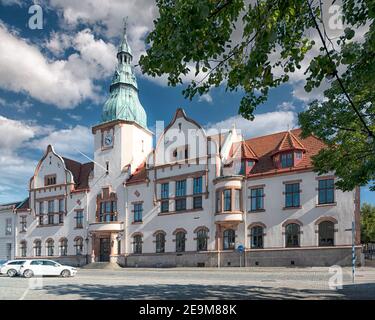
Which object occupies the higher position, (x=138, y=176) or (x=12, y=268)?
(x=138, y=176)

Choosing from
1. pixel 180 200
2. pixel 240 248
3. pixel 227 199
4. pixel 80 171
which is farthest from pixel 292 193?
pixel 80 171

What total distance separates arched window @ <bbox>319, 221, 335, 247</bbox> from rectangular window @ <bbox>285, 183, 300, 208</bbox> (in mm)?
2662

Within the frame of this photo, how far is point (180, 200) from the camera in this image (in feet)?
131

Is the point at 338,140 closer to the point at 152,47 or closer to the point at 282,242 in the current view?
the point at 152,47

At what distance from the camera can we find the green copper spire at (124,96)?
47219 millimetres

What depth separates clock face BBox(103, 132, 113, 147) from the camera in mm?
46969

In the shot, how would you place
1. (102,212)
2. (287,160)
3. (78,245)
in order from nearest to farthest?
(287,160), (102,212), (78,245)

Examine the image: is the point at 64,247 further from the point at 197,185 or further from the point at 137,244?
the point at 197,185

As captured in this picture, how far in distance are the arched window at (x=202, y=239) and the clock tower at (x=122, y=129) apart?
1158cm

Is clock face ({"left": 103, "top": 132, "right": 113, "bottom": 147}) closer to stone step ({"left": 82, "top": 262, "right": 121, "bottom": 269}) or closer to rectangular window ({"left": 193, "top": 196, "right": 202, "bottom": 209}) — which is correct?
stone step ({"left": 82, "top": 262, "right": 121, "bottom": 269})

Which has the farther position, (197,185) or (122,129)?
(122,129)

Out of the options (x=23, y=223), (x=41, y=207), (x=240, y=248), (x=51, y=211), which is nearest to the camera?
(x=240, y=248)

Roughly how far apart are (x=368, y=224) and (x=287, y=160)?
947 inches

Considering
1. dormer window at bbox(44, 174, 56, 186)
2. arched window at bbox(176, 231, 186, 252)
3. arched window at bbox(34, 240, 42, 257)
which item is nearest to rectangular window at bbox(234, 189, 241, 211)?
arched window at bbox(176, 231, 186, 252)
